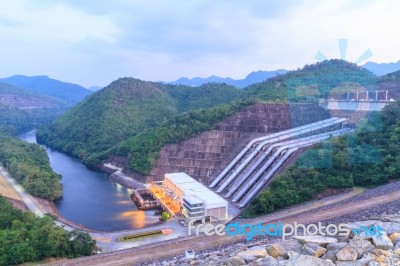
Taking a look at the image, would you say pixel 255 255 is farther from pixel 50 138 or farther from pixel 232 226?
pixel 50 138

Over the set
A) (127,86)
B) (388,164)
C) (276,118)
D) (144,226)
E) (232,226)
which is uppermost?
(127,86)

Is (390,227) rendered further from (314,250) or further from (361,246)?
(314,250)

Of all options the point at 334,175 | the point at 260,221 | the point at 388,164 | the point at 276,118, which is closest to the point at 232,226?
the point at 260,221

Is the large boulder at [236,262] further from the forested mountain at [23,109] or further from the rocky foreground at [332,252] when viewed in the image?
the forested mountain at [23,109]

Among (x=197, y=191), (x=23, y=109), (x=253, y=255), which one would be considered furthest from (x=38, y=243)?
(x=23, y=109)

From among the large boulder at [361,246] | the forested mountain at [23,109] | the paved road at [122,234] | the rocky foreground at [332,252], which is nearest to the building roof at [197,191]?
the paved road at [122,234]

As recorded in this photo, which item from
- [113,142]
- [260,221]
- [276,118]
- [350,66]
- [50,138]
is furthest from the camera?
[50,138]

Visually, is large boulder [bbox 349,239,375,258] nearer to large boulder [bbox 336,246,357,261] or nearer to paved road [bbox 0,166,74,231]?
large boulder [bbox 336,246,357,261]
